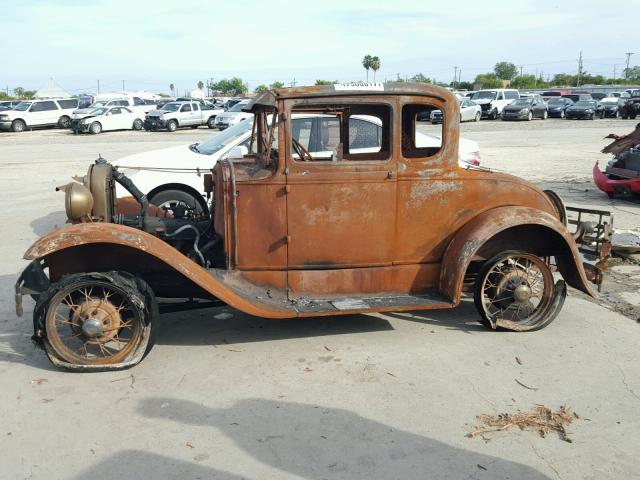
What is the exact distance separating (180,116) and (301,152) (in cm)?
2789

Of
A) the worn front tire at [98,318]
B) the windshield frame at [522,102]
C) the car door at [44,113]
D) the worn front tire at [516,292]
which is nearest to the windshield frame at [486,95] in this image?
the windshield frame at [522,102]

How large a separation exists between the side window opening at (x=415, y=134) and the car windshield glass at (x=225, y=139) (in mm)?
3337

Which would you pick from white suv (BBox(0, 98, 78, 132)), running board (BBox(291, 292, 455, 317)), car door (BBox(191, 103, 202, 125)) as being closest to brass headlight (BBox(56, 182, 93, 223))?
running board (BBox(291, 292, 455, 317))

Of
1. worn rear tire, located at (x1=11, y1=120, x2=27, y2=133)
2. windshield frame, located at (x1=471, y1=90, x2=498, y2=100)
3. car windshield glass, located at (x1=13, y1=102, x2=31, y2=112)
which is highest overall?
windshield frame, located at (x1=471, y1=90, x2=498, y2=100)

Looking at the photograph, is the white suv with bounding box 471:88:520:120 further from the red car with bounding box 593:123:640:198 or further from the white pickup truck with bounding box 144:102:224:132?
the red car with bounding box 593:123:640:198

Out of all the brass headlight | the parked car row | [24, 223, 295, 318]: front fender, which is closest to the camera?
[24, 223, 295, 318]: front fender

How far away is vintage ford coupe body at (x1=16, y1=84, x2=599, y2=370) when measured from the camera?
172 inches

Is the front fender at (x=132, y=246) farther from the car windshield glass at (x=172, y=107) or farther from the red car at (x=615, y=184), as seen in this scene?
the car windshield glass at (x=172, y=107)

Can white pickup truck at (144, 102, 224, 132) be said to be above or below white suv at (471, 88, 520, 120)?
below

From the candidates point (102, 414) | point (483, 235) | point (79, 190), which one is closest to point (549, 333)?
point (483, 235)

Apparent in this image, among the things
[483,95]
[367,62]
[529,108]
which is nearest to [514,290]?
[529,108]

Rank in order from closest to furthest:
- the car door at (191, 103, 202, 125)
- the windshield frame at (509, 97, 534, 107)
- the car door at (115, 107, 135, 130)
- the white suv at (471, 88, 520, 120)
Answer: the car door at (115, 107, 135, 130) < the car door at (191, 103, 202, 125) < the windshield frame at (509, 97, 534, 107) < the white suv at (471, 88, 520, 120)

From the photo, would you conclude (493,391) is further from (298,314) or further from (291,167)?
(291,167)

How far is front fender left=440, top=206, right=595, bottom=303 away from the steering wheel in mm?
1387
